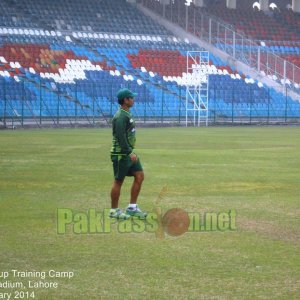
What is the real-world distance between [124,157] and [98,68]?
138 ft

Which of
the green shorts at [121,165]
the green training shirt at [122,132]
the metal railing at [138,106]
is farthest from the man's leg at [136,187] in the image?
the metal railing at [138,106]

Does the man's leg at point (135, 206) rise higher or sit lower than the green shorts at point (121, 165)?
lower

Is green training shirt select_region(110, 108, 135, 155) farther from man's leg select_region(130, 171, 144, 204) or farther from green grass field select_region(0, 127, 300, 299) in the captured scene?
green grass field select_region(0, 127, 300, 299)

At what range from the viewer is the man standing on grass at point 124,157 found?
12.3m

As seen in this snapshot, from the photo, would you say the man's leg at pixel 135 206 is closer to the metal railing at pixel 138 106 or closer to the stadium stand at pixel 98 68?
the metal railing at pixel 138 106

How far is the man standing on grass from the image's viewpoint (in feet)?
40.3

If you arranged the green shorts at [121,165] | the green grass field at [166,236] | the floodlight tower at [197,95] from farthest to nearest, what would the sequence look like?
the floodlight tower at [197,95], the green shorts at [121,165], the green grass field at [166,236]

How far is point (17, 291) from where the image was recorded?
7875 millimetres

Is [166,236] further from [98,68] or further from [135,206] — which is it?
[98,68]

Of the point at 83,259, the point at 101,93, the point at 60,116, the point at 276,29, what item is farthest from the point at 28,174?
the point at 276,29

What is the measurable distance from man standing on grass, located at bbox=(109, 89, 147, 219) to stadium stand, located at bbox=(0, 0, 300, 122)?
3348 centimetres

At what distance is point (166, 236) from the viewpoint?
10.9 meters

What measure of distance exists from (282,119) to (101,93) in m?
11.9

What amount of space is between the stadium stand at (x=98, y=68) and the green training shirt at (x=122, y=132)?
1318 inches
